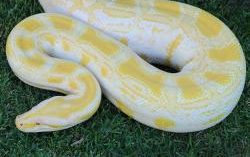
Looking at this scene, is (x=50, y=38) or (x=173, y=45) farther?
(x=173, y=45)

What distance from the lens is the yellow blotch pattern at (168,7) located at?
14.6ft

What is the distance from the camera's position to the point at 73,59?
424 centimetres

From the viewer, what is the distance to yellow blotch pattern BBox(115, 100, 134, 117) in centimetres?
407

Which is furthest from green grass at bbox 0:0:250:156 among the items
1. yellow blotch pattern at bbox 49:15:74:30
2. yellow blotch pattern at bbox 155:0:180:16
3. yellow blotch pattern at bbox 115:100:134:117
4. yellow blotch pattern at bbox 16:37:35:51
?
yellow blotch pattern at bbox 155:0:180:16

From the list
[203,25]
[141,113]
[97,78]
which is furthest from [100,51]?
[203,25]

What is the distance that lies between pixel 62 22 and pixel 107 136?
3.24 feet

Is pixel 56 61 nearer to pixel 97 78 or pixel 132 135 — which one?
pixel 97 78

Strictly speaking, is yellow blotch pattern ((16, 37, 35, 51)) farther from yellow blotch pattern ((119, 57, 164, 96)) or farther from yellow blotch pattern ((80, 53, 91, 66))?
yellow blotch pattern ((119, 57, 164, 96))

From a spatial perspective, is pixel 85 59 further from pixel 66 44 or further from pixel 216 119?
pixel 216 119

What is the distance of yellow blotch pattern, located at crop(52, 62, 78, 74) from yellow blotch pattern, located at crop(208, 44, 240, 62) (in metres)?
1.10

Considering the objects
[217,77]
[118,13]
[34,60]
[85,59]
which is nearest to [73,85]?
[85,59]

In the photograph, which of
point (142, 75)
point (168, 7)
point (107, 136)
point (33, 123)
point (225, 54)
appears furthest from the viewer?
point (168, 7)

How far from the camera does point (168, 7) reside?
4504 mm

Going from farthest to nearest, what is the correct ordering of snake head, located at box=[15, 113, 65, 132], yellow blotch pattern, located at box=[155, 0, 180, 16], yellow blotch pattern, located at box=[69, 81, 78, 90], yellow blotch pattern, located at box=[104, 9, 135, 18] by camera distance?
yellow blotch pattern, located at box=[155, 0, 180, 16] → yellow blotch pattern, located at box=[104, 9, 135, 18] → yellow blotch pattern, located at box=[69, 81, 78, 90] → snake head, located at box=[15, 113, 65, 132]
